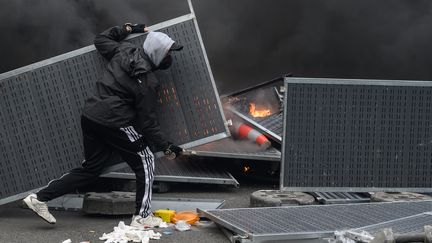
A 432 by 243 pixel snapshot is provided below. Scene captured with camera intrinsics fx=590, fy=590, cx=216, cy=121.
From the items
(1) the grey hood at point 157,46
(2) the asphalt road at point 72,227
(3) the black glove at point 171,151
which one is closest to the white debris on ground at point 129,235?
(2) the asphalt road at point 72,227

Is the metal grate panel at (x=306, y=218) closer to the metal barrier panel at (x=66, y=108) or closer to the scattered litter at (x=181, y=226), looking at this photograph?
the scattered litter at (x=181, y=226)

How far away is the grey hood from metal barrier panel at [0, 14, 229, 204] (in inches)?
12.3

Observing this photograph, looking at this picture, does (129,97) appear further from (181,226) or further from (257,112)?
(257,112)

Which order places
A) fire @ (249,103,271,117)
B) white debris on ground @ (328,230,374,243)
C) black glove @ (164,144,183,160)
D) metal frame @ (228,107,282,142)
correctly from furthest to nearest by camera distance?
1. fire @ (249,103,271,117)
2. metal frame @ (228,107,282,142)
3. black glove @ (164,144,183,160)
4. white debris on ground @ (328,230,374,243)

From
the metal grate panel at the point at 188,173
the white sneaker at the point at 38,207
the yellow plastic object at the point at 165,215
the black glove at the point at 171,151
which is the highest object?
the black glove at the point at 171,151

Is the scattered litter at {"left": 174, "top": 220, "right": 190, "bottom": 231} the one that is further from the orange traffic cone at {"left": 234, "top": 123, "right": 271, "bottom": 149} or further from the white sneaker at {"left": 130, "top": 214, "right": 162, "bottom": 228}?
the orange traffic cone at {"left": 234, "top": 123, "right": 271, "bottom": 149}

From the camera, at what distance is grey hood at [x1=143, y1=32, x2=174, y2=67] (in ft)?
15.5

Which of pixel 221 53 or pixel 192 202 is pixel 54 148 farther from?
pixel 221 53

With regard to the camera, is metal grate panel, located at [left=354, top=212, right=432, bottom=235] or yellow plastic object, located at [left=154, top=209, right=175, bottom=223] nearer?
metal grate panel, located at [left=354, top=212, right=432, bottom=235]

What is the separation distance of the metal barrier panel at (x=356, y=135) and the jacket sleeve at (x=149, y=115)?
4.13ft

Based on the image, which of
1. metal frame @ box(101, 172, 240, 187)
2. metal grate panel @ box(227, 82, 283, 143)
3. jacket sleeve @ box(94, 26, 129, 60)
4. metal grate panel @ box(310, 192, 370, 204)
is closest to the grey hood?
jacket sleeve @ box(94, 26, 129, 60)

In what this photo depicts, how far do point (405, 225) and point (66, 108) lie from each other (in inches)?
115

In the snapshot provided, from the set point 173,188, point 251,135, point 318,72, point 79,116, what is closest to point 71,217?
point 79,116

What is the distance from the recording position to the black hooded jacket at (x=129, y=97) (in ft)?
15.4
